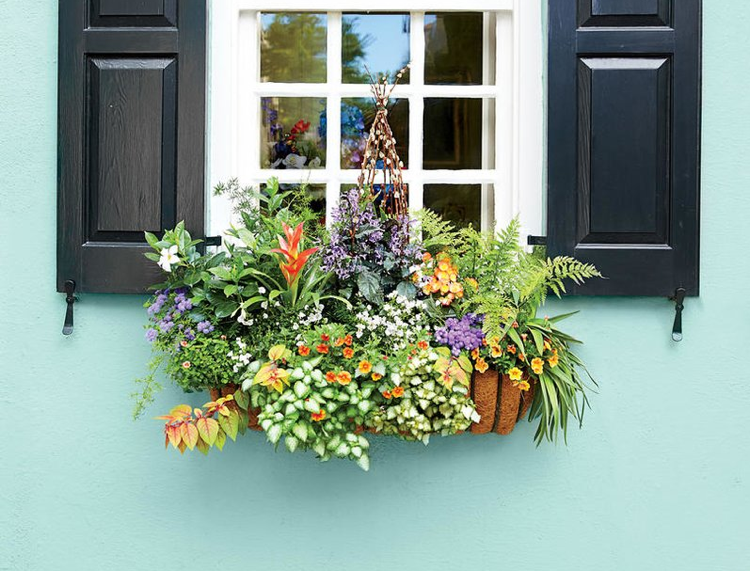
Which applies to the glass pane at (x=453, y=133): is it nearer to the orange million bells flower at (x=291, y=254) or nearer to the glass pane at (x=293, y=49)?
the glass pane at (x=293, y=49)

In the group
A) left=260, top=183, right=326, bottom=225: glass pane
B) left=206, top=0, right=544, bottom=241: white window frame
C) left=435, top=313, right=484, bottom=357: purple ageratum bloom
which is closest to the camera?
left=435, top=313, right=484, bottom=357: purple ageratum bloom

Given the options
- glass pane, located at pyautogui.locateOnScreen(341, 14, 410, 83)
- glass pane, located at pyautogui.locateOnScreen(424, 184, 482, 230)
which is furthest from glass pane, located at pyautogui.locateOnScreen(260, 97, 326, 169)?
glass pane, located at pyautogui.locateOnScreen(424, 184, 482, 230)

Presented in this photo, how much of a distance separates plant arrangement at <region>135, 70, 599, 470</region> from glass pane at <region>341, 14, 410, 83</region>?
0.49 metres

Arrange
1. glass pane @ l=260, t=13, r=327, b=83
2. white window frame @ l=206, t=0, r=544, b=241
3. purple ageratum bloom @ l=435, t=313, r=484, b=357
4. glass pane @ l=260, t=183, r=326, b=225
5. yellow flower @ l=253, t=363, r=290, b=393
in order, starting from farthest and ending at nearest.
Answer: glass pane @ l=260, t=13, r=327, b=83 → glass pane @ l=260, t=183, r=326, b=225 → white window frame @ l=206, t=0, r=544, b=241 → purple ageratum bloom @ l=435, t=313, r=484, b=357 → yellow flower @ l=253, t=363, r=290, b=393

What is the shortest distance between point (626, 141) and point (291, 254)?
1195 mm

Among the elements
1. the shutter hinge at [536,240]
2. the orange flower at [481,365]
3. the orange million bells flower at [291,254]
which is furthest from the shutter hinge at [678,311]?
the orange million bells flower at [291,254]

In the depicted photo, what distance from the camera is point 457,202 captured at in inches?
112

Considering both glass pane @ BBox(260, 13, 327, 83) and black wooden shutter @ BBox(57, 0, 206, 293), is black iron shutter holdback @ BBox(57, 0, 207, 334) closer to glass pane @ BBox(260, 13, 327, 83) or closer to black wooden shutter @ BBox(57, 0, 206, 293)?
black wooden shutter @ BBox(57, 0, 206, 293)

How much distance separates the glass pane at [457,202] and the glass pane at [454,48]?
0.41 m

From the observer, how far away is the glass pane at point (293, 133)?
2836 millimetres

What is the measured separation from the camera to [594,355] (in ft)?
8.32

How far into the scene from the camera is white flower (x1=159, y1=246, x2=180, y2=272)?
7.75ft

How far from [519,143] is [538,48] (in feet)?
1.11

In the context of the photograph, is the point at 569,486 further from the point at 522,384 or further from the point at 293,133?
the point at 293,133
